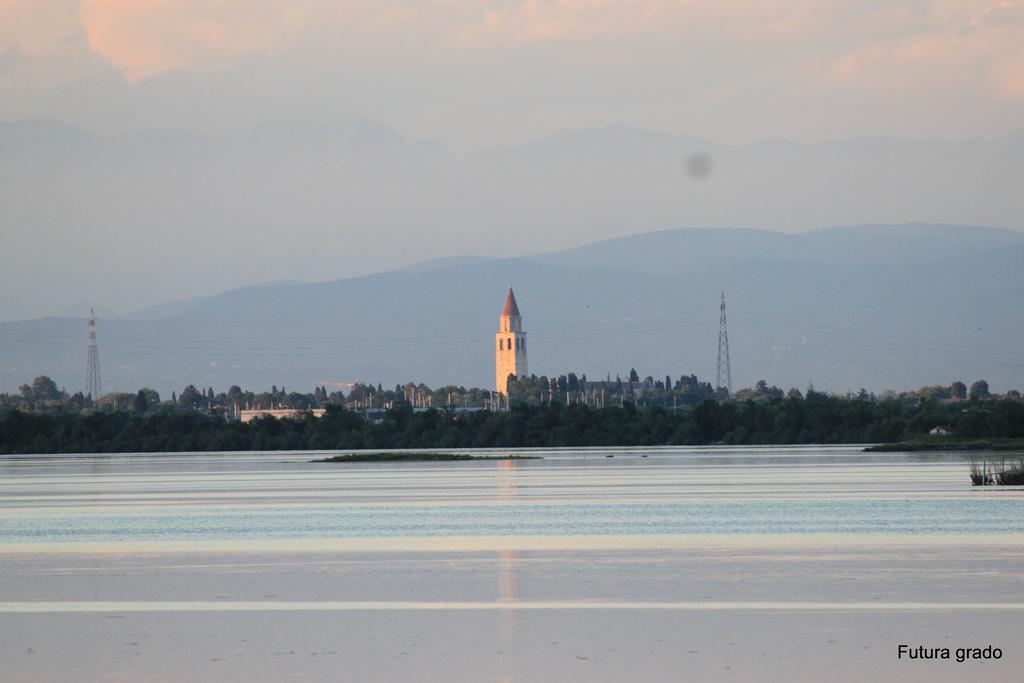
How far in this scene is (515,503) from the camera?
58.7 meters

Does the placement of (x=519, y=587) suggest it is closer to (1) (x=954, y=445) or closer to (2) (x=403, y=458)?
(2) (x=403, y=458)

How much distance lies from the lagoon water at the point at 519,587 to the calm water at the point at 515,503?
0.82 ft

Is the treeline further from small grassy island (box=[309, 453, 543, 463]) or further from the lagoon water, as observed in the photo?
the lagoon water

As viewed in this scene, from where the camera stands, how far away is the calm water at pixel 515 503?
44.5m

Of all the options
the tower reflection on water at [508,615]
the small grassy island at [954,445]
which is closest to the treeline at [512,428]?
the small grassy island at [954,445]

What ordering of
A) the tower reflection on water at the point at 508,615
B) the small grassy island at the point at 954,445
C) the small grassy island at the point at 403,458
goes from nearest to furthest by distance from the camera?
1. the tower reflection on water at the point at 508,615
2. the small grassy island at the point at 403,458
3. the small grassy island at the point at 954,445

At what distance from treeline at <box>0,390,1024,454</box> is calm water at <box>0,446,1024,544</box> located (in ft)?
205

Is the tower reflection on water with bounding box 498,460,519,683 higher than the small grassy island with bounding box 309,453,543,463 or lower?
lower

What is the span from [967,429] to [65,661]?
13052 cm

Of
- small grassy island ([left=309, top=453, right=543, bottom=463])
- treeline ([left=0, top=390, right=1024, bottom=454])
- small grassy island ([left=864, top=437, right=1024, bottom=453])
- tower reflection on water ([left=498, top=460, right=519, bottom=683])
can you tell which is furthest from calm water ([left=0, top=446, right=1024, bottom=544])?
treeline ([left=0, top=390, right=1024, bottom=454])

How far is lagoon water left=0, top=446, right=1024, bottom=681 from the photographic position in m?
21.4

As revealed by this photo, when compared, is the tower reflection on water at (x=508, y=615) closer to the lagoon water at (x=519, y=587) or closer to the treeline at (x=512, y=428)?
the lagoon water at (x=519, y=587)

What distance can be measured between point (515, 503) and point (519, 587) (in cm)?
2892

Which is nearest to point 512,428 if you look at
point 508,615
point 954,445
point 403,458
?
point 403,458
